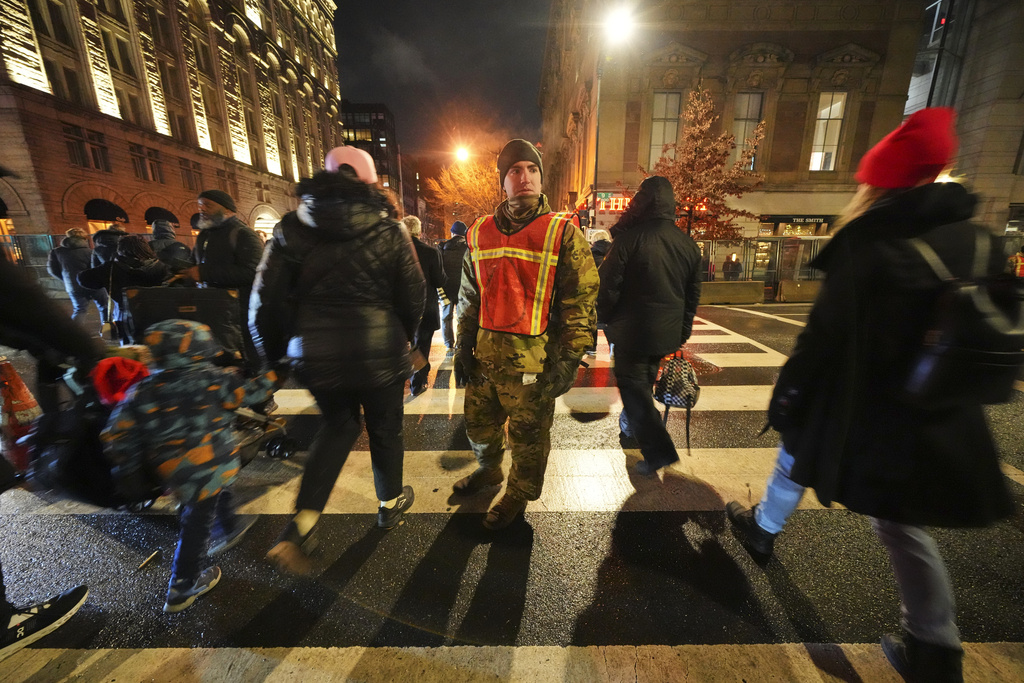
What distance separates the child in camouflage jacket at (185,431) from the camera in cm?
181

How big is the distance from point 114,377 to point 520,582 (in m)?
2.20

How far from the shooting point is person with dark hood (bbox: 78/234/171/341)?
3689 mm

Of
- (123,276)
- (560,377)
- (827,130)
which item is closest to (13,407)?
(123,276)

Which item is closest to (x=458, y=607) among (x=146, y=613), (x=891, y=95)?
(x=146, y=613)

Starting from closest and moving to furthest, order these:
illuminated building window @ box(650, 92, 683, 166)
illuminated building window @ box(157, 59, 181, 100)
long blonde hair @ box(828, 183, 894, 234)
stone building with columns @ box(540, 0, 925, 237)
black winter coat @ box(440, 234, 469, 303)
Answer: long blonde hair @ box(828, 183, 894, 234)
black winter coat @ box(440, 234, 469, 303)
stone building with columns @ box(540, 0, 925, 237)
illuminated building window @ box(650, 92, 683, 166)
illuminated building window @ box(157, 59, 181, 100)

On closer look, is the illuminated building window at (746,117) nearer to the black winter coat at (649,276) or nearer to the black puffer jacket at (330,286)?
the black winter coat at (649,276)

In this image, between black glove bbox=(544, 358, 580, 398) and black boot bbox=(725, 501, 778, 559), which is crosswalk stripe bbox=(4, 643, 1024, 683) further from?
black glove bbox=(544, 358, 580, 398)

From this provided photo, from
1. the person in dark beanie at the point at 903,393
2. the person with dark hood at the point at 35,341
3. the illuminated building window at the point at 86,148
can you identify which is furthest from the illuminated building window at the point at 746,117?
the illuminated building window at the point at 86,148

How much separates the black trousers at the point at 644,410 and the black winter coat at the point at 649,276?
0.11 metres

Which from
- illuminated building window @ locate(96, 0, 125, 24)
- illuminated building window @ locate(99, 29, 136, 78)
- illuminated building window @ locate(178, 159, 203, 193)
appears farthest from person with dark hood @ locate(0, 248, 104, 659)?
illuminated building window @ locate(96, 0, 125, 24)

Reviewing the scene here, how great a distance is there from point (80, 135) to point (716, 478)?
27978 millimetres

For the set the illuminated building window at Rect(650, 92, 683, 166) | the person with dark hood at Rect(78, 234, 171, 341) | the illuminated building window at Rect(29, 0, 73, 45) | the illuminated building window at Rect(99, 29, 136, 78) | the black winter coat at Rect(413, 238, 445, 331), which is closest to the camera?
the person with dark hood at Rect(78, 234, 171, 341)

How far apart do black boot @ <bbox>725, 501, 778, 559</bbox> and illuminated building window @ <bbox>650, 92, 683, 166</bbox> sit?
21698 mm

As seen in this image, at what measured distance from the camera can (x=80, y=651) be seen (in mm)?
1780
